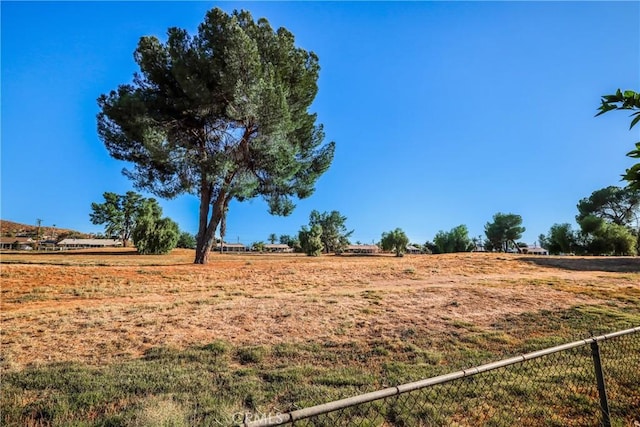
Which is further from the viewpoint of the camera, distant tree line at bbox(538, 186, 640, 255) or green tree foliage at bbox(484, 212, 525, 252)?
green tree foliage at bbox(484, 212, 525, 252)

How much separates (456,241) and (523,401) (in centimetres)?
5272

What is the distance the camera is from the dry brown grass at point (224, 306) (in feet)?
20.0


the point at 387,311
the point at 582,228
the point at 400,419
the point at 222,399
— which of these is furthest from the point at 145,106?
the point at 582,228

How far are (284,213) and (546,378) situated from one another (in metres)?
17.6

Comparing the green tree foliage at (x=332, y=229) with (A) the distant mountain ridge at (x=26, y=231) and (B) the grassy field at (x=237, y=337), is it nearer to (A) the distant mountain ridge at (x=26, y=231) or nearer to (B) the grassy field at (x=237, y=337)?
(B) the grassy field at (x=237, y=337)

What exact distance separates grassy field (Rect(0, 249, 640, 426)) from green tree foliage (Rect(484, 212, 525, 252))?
154 feet

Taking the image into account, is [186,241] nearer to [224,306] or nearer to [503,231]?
[503,231]

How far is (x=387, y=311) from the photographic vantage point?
8.35 meters

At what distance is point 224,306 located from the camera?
28.0 ft

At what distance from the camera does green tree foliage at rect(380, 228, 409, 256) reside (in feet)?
159

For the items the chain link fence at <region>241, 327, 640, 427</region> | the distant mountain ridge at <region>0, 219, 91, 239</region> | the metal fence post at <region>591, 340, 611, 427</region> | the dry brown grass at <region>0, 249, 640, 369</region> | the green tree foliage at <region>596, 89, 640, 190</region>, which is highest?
the distant mountain ridge at <region>0, 219, 91, 239</region>

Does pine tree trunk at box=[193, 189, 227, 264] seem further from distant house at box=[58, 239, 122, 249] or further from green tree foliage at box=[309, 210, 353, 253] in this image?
distant house at box=[58, 239, 122, 249]

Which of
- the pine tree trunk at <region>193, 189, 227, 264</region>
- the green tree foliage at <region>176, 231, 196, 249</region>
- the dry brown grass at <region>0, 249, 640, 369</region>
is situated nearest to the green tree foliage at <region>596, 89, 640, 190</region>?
the dry brown grass at <region>0, 249, 640, 369</region>

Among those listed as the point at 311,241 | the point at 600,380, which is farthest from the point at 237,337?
the point at 311,241
